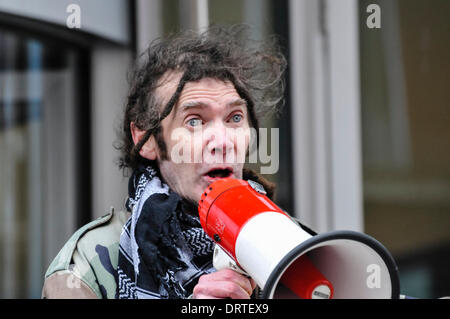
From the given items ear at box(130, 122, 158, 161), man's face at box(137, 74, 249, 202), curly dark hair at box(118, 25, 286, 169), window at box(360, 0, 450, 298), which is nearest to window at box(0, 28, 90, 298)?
window at box(360, 0, 450, 298)

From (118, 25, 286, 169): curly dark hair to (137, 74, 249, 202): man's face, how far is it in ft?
0.07

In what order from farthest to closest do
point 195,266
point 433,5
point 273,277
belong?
point 433,5, point 195,266, point 273,277

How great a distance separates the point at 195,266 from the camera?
4.20 feet

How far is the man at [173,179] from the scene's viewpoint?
1229mm

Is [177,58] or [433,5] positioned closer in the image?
[177,58]

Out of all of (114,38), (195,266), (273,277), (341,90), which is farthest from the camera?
(114,38)

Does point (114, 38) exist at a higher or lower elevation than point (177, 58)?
higher

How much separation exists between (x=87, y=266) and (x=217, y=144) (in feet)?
1.32

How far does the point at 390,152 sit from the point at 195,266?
1.74m

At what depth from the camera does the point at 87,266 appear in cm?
127

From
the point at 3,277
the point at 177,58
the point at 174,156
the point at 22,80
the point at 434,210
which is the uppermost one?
the point at 22,80

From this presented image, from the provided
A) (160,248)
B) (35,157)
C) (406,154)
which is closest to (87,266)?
(160,248)

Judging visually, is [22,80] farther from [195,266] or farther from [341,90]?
[195,266]

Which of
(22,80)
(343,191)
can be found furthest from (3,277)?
(343,191)
